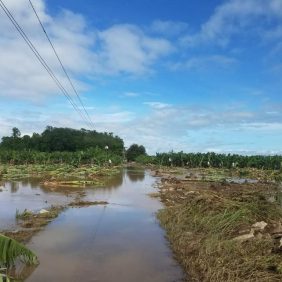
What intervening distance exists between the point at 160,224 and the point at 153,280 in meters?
5.41

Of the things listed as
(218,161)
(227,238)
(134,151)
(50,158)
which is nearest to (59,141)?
(134,151)

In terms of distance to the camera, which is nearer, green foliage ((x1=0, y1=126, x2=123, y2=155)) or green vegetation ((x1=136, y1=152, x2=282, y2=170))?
green vegetation ((x1=136, y1=152, x2=282, y2=170))

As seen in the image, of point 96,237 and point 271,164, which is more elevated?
point 271,164

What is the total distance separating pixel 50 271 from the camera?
7926 mm

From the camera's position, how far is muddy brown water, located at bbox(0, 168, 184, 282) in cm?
798

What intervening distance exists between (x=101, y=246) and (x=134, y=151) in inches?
3486

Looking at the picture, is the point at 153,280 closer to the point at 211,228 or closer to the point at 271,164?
the point at 211,228

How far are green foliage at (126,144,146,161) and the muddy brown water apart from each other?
260 ft

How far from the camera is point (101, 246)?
1002 centimetres

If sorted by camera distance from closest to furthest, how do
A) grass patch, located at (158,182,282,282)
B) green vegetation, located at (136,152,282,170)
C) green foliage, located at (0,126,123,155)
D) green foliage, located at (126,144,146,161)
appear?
grass patch, located at (158,182,282,282) < green vegetation, located at (136,152,282,170) < green foliage, located at (0,126,123,155) < green foliage, located at (126,144,146,161)

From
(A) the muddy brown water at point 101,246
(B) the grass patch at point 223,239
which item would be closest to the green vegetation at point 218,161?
(A) the muddy brown water at point 101,246

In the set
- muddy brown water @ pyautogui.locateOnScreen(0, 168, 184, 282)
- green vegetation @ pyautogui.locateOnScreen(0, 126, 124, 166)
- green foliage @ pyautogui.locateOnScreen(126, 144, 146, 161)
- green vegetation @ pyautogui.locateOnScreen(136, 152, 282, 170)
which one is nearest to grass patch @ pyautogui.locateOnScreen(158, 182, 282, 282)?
muddy brown water @ pyautogui.locateOnScreen(0, 168, 184, 282)

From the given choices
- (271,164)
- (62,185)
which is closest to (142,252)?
(62,185)

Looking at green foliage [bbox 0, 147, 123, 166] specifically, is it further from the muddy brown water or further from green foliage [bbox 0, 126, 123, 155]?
the muddy brown water
